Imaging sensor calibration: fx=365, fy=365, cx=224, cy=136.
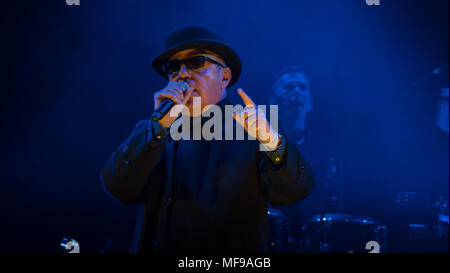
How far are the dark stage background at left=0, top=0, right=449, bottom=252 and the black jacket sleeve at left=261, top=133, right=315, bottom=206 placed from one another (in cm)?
195

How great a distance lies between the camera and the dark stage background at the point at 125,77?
124 inches

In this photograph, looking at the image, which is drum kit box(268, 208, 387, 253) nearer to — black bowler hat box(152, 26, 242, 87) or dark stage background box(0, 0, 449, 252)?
dark stage background box(0, 0, 449, 252)

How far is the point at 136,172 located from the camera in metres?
1.66

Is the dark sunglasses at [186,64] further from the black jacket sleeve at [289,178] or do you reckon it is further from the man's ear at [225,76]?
the black jacket sleeve at [289,178]

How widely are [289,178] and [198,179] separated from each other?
1.47 ft

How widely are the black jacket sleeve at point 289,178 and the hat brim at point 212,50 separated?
68 centimetres

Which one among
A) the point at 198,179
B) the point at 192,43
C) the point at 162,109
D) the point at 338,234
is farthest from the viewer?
the point at 338,234

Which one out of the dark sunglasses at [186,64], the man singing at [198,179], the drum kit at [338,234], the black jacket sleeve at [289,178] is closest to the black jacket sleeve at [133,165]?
the man singing at [198,179]

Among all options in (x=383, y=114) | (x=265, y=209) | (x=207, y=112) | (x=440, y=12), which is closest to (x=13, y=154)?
(x=207, y=112)

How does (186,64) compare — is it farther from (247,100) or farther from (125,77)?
(125,77)

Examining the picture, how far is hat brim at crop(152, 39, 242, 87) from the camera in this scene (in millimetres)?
1914

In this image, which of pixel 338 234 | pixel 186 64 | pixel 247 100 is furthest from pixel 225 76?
pixel 338 234

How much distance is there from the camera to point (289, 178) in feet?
5.34
